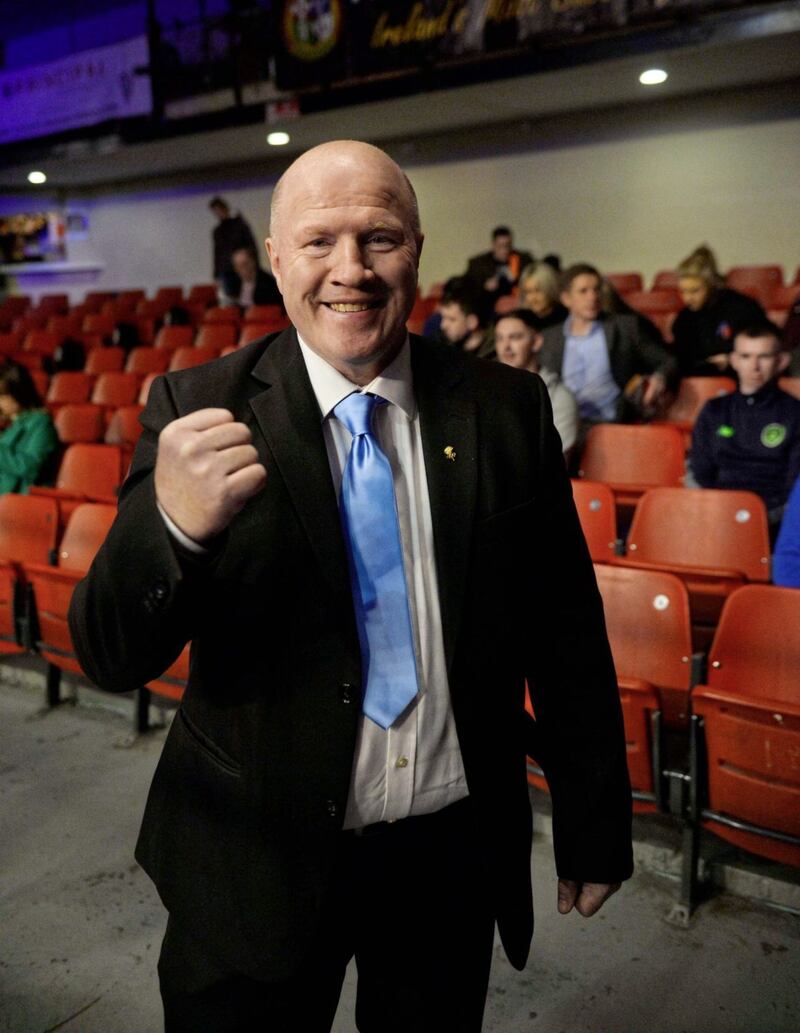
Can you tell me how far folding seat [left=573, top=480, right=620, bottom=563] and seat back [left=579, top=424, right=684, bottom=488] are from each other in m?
0.73

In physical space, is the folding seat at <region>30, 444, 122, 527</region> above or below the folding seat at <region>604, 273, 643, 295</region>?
below

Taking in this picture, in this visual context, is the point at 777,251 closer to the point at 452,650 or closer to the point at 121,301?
the point at 121,301

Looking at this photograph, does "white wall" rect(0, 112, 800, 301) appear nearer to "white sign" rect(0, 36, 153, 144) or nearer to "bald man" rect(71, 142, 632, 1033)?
"white sign" rect(0, 36, 153, 144)

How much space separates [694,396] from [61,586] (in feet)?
11.2

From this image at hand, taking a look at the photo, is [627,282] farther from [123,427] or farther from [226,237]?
[123,427]

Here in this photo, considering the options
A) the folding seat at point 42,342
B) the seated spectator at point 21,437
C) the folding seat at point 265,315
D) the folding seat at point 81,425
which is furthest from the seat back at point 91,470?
the folding seat at point 42,342

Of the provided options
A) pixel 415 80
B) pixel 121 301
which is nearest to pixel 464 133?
A: pixel 415 80

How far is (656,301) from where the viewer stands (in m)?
7.33

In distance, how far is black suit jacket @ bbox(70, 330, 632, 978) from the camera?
1038mm

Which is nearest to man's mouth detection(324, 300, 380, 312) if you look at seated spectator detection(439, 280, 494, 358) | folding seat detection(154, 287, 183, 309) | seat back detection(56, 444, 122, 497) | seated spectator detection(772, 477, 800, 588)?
seated spectator detection(772, 477, 800, 588)

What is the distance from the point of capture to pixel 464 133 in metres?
10.5

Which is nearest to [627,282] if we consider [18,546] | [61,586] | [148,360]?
[148,360]

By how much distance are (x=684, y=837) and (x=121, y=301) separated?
1045 centimetres

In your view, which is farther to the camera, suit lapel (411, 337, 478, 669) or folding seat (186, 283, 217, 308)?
folding seat (186, 283, 217, 308)
